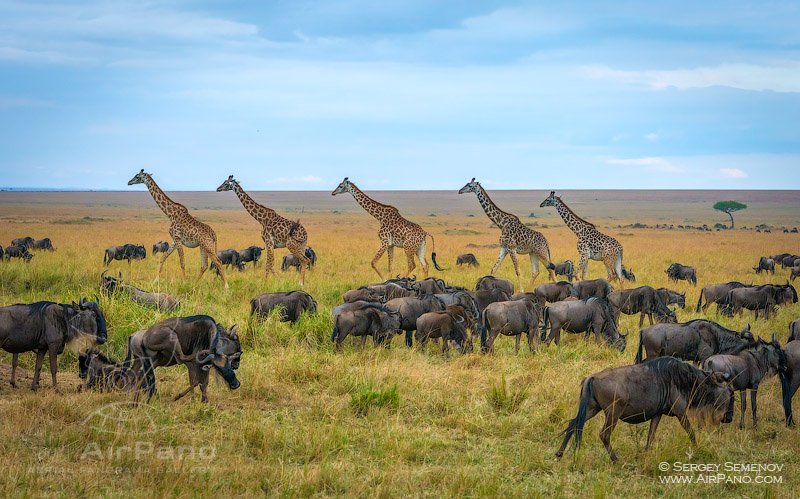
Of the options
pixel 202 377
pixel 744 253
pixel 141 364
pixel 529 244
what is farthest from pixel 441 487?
pixel 744 253

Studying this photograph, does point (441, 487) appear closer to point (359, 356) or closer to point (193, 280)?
point (359, 356)

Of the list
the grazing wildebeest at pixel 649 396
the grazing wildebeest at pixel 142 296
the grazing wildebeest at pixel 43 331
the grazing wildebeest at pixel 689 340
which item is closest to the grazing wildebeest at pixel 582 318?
the grazing wildebeest at pixel 689 340

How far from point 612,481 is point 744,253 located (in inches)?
1113

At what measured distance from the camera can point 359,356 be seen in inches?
396

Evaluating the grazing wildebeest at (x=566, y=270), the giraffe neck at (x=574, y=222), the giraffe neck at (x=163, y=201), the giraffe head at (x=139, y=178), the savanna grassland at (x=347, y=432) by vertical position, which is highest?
the giraffe head at (x=139, y=178)

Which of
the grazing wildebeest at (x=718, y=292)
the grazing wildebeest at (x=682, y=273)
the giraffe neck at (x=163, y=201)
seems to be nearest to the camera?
the grazing wildebeest at (x=718, y=292)

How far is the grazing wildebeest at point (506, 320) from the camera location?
10.5 metres

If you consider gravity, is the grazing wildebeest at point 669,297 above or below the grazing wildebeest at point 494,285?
below

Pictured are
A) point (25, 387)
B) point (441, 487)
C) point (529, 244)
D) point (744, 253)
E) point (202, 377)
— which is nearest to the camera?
point (441, 487)

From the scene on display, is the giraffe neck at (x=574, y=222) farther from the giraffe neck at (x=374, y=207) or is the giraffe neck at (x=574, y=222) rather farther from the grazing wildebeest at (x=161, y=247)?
the grazing wildebeest at (x=161, y=247)

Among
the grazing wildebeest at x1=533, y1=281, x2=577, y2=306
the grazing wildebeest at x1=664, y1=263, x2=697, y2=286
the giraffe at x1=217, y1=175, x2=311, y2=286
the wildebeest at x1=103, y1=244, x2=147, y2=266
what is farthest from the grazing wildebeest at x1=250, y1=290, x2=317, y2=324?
the grazing wildebeest at x1=664, y1=263, x2=697, y2=286

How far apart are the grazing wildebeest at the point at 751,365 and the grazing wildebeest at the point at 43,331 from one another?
693cm

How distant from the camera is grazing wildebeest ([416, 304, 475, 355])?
34.0 ft

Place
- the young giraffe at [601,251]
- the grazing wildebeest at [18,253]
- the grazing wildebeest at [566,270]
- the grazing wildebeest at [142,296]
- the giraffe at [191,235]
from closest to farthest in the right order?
the grazing wildebeest at [142,296] → the giraffe at [191,235] → the young giraffe at [601,251] → the grazing wildebeest at [566,270] → the grazing wildebeest at [18,253]
